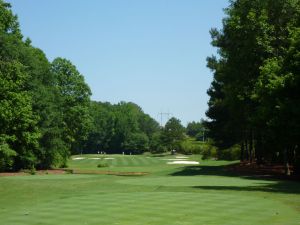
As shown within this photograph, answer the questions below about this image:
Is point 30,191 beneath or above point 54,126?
beneath

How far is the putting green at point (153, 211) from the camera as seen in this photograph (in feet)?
54.6

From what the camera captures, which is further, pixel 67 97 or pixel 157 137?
pixel 157 137

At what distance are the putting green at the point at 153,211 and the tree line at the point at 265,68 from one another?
39.4ft

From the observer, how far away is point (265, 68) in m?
36.8

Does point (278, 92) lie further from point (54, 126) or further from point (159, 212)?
point (54, 126)

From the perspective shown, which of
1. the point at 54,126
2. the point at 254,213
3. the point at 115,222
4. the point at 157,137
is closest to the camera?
the point at 115,222

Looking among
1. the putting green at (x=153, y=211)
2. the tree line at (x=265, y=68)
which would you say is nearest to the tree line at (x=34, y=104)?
the putting green at (x=153, y=211)

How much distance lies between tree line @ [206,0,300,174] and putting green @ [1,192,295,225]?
1202 cm

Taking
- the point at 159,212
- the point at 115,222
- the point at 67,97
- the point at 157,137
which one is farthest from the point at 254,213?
the point at 157,137

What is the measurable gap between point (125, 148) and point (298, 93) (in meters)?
129

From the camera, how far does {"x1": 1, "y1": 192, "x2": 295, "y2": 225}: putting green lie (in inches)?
656

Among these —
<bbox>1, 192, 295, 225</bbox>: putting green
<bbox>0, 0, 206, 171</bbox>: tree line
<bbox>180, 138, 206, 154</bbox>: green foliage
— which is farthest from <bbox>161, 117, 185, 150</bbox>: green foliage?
<bbox>1, 192, 295, 225</bbox>: putting green

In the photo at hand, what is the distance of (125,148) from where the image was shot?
160 metres

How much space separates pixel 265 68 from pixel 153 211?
2161 cm
